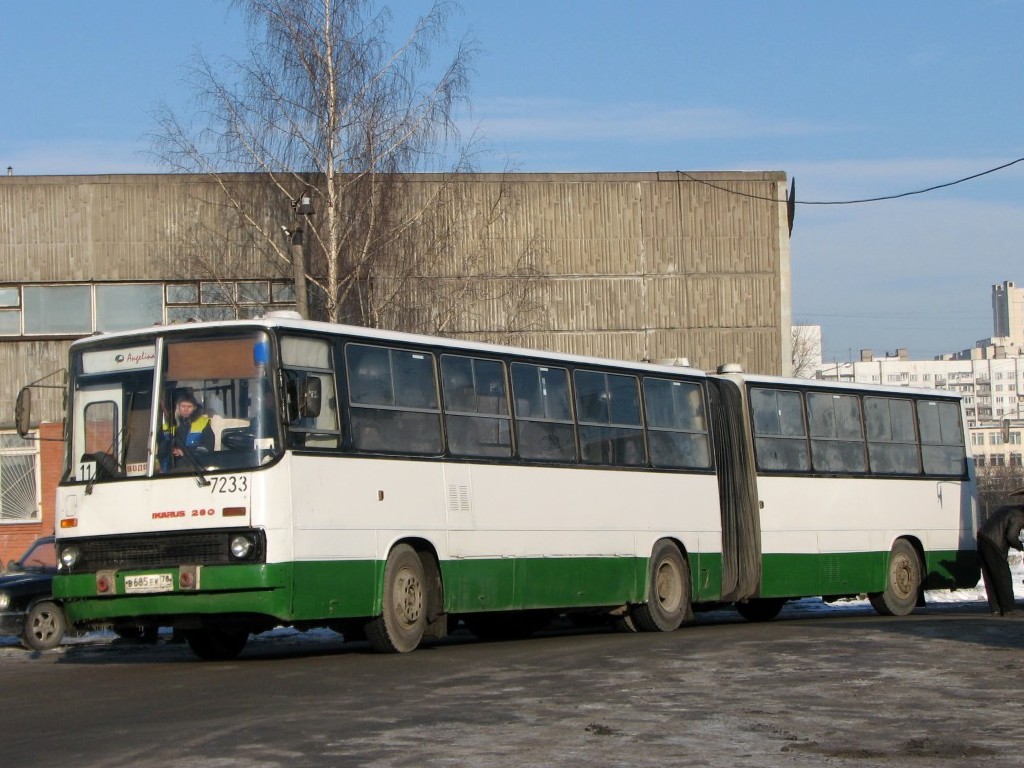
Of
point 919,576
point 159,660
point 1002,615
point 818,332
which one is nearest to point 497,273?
point 919,576

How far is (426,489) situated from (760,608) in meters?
9.73

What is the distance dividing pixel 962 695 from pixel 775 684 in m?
1.36

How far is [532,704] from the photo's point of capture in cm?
1066

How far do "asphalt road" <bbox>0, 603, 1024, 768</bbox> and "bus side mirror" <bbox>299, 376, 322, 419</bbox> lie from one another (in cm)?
219

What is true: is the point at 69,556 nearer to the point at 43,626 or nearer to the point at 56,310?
the point at 43,626

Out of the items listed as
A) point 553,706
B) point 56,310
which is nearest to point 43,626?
point 553,706

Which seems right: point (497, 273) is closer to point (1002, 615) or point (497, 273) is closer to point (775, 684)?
point (1002, 615)

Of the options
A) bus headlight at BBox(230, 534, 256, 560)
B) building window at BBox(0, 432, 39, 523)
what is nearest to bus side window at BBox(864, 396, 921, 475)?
bus headlight at BBox(230, 534, 256, 560)

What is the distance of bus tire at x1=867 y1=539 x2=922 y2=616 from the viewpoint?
2375cm

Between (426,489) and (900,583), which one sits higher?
(426,489)

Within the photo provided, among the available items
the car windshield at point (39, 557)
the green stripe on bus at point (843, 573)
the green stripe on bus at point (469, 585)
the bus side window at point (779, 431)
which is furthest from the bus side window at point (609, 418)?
the car windshield at point (39, 557)

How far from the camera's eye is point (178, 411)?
1421 cm

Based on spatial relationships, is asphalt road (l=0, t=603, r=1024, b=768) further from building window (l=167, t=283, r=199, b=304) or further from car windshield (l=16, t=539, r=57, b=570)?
building window (l=167, t=283, r=199, b=304)

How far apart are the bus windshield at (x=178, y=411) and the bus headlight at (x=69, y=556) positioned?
2.07 ft
